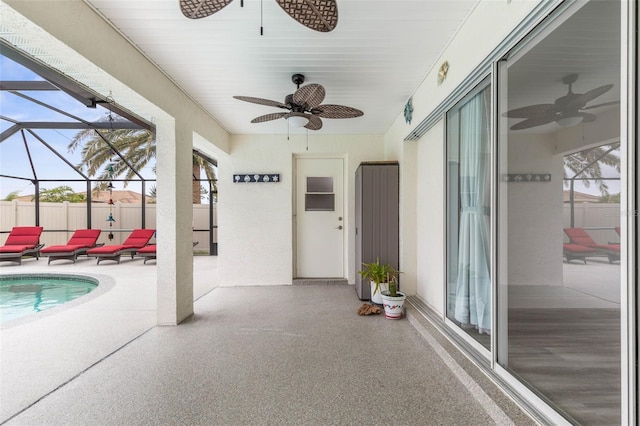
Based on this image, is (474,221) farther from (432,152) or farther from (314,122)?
(314,122)

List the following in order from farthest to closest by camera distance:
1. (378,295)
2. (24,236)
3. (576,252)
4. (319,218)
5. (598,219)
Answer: (24,236) < (319,218) < (378,295) < (576,252) < (598,219)

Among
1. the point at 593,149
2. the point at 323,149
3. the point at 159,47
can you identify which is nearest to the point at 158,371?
the point at 159,47

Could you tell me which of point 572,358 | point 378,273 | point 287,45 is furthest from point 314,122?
point 572,358

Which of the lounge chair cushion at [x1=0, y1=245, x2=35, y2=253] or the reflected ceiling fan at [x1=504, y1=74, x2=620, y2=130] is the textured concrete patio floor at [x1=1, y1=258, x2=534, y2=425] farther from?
the lounge chair cushion at [x1=0, y1=245, x2=35, y2=253]

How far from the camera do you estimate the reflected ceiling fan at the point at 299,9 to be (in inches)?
58.5

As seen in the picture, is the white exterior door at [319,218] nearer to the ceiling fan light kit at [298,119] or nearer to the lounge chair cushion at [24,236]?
the ceiling fan light kit at [298,119]

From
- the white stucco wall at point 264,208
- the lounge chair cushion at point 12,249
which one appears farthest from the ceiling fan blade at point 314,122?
the lounge chair cushion at point 12,249

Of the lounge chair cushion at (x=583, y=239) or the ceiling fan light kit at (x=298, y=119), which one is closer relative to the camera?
the lounge chair cushion at (x=583, y=239)

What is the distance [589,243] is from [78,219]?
11.6 metres

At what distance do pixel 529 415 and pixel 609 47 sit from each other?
184 centimetres

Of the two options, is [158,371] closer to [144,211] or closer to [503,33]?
[503,33]

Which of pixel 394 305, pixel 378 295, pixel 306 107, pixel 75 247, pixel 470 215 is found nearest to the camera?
pixel 470 215

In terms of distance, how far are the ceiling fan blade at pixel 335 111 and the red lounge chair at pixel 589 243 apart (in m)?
2.05

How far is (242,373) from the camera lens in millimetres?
2205
